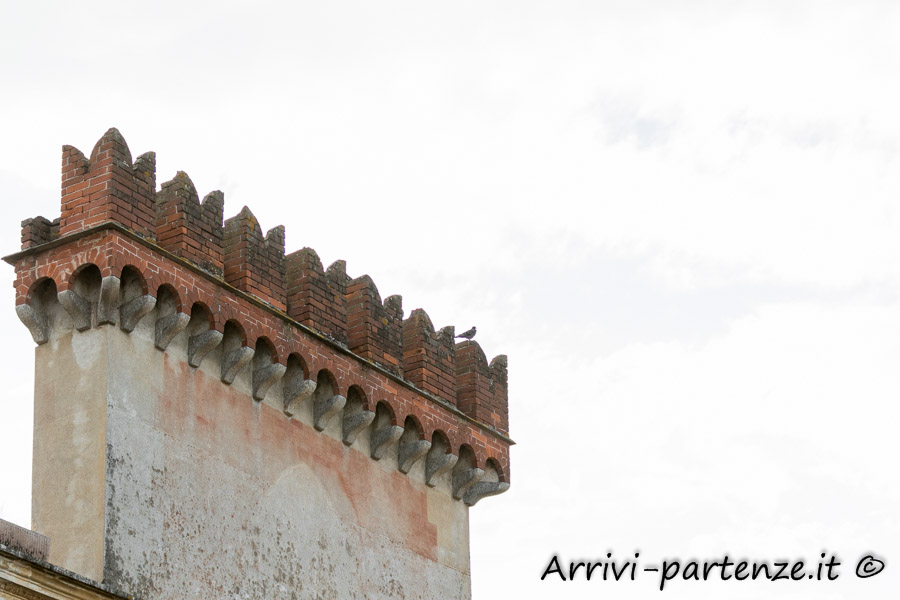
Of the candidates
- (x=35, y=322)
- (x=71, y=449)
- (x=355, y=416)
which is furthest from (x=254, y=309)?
(x=71, y=449)

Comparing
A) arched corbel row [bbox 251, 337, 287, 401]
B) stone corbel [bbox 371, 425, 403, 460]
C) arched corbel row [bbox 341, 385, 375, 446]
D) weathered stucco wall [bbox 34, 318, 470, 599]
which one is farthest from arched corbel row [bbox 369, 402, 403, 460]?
arched corbel row [bbox 251, 337, 287, 401]

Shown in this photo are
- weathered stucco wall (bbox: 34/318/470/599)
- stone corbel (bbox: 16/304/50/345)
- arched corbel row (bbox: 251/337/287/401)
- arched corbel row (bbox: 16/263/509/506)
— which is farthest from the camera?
arched corbel row (bbox: 251/337/287/401)

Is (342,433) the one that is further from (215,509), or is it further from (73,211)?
(73,211)

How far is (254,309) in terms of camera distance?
708 inches

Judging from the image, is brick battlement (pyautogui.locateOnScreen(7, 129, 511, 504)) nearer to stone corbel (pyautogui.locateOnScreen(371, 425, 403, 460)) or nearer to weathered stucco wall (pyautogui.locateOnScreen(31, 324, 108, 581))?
stone corbel (pyautogui.locateOnScreen(371, 425, 403, 460))

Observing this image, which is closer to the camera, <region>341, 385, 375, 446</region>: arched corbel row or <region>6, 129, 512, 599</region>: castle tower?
<region>6, 129, 512, 599</region>: castle tower

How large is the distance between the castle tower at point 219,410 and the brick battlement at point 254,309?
0.07 feet

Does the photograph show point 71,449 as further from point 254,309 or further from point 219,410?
point 254,309

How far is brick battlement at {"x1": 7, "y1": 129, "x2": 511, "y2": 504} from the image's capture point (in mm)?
16516

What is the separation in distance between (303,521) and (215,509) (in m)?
1.46

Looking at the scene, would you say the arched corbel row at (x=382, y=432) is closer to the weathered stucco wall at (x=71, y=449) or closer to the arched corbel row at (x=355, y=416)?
the arched corbel row at (x=355, y=416)

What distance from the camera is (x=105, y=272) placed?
16234 millimetres

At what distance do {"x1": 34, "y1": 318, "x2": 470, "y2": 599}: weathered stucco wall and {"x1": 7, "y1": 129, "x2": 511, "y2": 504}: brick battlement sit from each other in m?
0.27

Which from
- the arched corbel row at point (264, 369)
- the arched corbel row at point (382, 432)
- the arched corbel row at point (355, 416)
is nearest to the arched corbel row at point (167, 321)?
the arched corbel row at point (264, 369)
